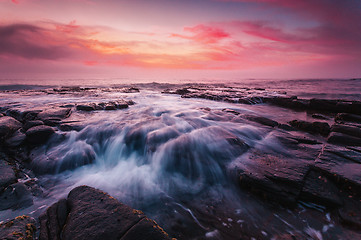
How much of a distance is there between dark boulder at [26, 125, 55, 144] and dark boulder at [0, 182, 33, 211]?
2572 millimetres

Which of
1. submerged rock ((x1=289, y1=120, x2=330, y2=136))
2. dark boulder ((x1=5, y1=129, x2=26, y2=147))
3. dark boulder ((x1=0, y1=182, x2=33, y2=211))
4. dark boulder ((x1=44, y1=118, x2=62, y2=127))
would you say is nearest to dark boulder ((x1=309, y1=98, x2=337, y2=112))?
submerged rock ((x1=289, y1=120, x2=330, y2=136))

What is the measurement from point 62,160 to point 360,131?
10.3 metres

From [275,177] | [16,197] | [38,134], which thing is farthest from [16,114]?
[275,177]

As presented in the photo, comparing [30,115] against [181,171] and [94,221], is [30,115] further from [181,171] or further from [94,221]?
[94,221]

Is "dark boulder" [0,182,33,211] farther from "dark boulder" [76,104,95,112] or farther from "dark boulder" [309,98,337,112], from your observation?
"dark boulder" [309,98,337,112]

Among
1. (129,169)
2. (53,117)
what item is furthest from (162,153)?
(53,117)

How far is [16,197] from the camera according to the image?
12.0ft

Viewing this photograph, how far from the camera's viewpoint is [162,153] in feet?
17.4

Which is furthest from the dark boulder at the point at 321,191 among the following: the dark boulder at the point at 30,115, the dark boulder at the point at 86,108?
the dark boulder at the point at 30,115

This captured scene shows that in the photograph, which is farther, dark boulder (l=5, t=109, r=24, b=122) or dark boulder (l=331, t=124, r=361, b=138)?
dark boulder (l=5, t=109, r=24, b=122)

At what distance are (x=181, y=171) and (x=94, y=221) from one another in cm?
270

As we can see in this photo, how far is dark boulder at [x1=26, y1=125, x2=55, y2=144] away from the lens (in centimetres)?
599

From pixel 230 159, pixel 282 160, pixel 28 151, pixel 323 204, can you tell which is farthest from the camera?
pixel 28 151

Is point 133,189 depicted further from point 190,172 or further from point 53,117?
point 53,117
